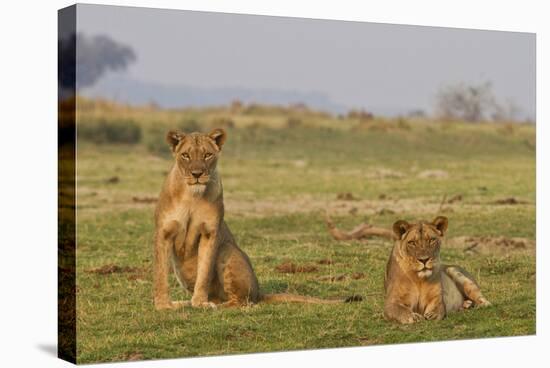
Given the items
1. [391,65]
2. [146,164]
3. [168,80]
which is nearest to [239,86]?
[168,80]

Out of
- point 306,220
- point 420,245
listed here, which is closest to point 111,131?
point 306,220

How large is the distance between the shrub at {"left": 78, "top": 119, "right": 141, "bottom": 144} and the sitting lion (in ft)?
11.4

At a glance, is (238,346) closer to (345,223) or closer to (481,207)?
(345,223)

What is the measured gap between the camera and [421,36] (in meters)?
13.8

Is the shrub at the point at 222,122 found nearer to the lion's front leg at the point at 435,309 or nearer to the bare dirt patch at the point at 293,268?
the bare dirt patch at the point at 293,268

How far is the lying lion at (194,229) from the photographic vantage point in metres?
11.9

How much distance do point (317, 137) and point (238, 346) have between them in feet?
13.1

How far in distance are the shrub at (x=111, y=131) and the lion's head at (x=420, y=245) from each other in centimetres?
346

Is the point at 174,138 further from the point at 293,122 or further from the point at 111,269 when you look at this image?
the point at 293,122

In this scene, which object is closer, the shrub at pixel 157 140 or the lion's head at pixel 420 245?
the lion's head at pixel 420 245

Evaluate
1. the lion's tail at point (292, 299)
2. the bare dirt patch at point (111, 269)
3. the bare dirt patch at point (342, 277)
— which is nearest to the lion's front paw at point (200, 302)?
the lion's tail at point (292, 299)

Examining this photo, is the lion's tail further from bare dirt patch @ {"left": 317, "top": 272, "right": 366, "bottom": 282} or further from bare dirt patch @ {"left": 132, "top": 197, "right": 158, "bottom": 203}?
bare dirt patch @ {"left": 132, "top": 197, "right": 158, "bottom": 203}

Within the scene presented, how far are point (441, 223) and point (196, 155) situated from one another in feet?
8.42

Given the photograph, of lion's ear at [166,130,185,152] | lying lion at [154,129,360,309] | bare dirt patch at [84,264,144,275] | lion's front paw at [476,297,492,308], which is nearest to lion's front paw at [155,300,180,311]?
lying lion at [154,129,360,309]
